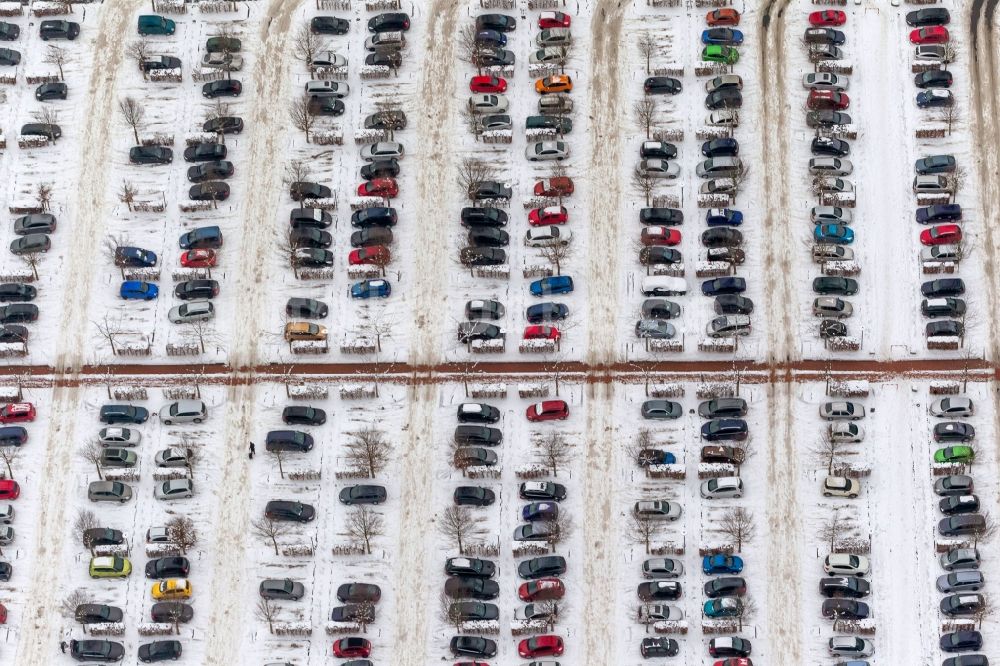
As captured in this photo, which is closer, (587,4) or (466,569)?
(466,569)

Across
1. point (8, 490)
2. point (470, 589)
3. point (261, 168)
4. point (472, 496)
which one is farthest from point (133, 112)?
point (470, 589)

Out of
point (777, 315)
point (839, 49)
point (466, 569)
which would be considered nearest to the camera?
point (466, 569)

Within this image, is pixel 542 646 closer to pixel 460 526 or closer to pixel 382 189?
pixel 460 526

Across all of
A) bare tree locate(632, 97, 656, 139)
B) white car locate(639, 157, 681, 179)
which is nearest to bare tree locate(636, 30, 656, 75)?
bare tree locate(632, 97, 656, 139)

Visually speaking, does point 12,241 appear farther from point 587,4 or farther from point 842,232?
point 842,232

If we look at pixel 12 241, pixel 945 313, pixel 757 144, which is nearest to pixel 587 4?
pixel 757 144

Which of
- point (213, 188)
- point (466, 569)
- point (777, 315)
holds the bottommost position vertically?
point (466, 569)
